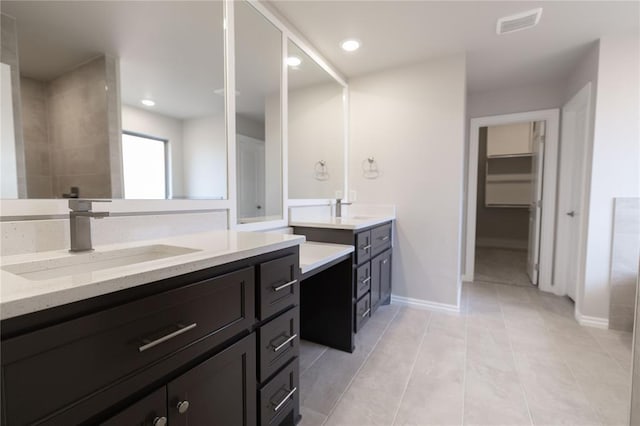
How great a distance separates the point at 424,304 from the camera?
2.77 m

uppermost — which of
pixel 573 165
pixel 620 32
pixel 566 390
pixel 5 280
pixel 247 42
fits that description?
pixel 620 32

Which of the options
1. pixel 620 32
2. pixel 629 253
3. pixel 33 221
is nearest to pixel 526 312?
pixel 629 253

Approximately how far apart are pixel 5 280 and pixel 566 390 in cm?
248

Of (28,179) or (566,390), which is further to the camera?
(566,390)

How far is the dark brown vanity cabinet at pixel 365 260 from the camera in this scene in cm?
197

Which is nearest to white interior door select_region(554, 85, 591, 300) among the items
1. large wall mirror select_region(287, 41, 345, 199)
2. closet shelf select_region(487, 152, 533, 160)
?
large wall mirror select_region(287, 41, 345, 199)

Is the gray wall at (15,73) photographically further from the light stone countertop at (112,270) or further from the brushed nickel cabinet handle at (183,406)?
the brushed nickel cabinet handle at (183,406)

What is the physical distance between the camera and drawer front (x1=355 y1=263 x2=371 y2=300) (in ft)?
6.52

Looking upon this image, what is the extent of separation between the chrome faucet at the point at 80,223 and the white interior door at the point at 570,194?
151 inches

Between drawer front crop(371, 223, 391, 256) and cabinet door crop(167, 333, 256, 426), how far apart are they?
1.47 m

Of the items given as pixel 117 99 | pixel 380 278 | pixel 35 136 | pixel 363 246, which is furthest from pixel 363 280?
pixel 35 136

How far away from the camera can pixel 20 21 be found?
34.7 inches

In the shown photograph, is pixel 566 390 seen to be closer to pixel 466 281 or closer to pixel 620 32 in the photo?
pixel 466 281

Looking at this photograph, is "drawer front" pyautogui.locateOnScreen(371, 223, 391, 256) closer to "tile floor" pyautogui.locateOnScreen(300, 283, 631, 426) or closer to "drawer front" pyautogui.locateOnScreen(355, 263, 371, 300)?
"drawer front" pyautogui.locateOnScreen(355, 263, 371, 300)
